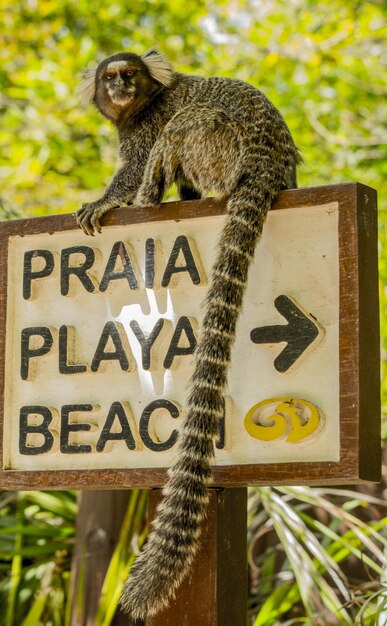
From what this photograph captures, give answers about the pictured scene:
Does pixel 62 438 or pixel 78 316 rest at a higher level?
pixel 78 316

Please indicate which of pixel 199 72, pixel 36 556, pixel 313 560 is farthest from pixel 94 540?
pixel 199 72

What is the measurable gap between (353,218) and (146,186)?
0.92m

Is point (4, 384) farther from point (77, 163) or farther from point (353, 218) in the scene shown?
point (77, 163)

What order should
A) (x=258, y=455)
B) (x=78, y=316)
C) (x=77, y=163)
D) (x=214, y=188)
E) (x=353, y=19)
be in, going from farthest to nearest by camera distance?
(x=77, y=163), (x=353, y=19), (x=214, y=188), (x=78, y=316), (x=258, y=455)

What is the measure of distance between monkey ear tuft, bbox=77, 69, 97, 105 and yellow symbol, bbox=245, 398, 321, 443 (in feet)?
6.86

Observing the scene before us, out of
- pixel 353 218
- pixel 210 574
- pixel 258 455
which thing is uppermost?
pixel 353 218

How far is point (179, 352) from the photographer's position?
2.66 meters

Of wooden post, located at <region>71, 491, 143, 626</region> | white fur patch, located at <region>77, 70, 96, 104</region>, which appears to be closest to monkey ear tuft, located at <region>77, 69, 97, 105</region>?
white fur patch, located at <region>77, 70, 96, 104</region>

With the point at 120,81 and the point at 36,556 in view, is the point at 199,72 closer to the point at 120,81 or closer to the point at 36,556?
the point at 120,81

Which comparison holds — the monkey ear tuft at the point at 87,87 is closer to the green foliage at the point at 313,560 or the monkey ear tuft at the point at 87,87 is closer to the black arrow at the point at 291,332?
the green foliage at the point at 313,560

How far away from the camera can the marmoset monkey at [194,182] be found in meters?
2.33

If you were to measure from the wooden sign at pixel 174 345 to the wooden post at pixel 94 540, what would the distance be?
59.8 inches

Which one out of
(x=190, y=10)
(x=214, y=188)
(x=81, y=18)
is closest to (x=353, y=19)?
(x=190, y=10)

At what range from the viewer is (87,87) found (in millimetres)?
4109
